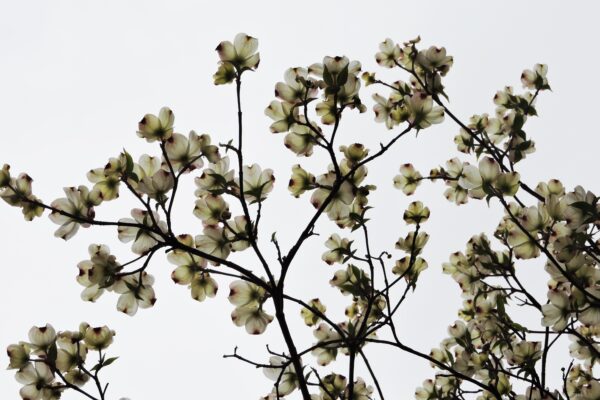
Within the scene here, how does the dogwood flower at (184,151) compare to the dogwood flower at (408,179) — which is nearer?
the dogwood flower at (184,151)

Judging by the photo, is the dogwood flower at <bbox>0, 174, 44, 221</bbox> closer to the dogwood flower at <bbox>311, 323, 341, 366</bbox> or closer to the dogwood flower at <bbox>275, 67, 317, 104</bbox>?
the dogwood flower at <bbox>275, 67, 317, 104</bbox>

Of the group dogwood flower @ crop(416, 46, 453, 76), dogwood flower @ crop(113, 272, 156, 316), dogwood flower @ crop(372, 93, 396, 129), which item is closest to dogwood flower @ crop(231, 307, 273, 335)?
dogwood flower @ crop(113, 272, 156, 316)

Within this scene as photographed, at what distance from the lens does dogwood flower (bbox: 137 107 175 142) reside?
0.95m

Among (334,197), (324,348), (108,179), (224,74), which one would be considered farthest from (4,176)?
(324,348)

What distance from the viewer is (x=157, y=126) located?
0.96 meters

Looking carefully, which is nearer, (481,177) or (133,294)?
(133,294)

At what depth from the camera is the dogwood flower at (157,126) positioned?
95cm

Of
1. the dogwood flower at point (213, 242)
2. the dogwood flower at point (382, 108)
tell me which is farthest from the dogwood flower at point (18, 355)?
the dogwood flower at point (382, 108)

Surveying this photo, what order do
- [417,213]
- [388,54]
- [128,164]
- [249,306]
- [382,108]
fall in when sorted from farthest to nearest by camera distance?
[388,54] < [382,108] < [417,213] < [249,306] < [128,164]

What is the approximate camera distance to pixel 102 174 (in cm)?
95

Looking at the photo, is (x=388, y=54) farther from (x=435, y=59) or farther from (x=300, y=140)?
(x=300, y=140)

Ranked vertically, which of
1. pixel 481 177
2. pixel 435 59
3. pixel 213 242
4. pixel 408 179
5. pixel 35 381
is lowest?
pixel 35 381

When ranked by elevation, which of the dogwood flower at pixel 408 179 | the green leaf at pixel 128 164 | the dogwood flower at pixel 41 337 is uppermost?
the dogwood flower at pixel 408 179

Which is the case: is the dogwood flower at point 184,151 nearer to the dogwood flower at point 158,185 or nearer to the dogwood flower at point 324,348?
the dogwood flower at point 158,185
